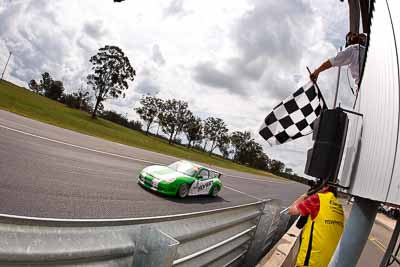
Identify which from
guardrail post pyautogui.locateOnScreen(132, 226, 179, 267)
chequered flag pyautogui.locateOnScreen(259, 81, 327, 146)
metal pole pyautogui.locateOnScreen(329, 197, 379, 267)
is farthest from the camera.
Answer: chequered flag pyautogui.locateOnScreen(259, 81, 327, 146)

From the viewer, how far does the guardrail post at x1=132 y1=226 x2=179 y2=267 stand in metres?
1.78

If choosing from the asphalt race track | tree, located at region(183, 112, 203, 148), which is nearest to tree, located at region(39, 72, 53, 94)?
tree, located at region(183, 112, 203, 148)

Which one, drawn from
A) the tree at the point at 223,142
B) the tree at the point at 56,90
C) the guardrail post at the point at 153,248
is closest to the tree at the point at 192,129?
the tree at the point at 223,142

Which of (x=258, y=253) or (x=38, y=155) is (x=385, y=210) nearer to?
(x=258, y=253)

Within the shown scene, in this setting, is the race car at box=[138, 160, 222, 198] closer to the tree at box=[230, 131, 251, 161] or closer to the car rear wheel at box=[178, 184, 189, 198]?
the car rear wheel at box=[178, 184, 189, 198]

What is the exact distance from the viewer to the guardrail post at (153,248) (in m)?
1.78

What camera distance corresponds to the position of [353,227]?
158 centimetres

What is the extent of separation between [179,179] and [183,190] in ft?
1.85

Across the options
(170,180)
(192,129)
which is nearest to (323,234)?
(170,180)

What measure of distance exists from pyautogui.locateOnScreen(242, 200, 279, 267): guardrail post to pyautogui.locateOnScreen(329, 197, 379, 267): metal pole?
3.70 m

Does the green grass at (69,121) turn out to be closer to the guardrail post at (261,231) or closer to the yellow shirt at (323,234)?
the guardrail post at (261,231)

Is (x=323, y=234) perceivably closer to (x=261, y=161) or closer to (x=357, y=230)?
(x=357, y=230)

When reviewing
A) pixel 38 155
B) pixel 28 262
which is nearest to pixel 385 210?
pixel 28 262

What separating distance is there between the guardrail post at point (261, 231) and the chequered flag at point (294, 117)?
2.25m
